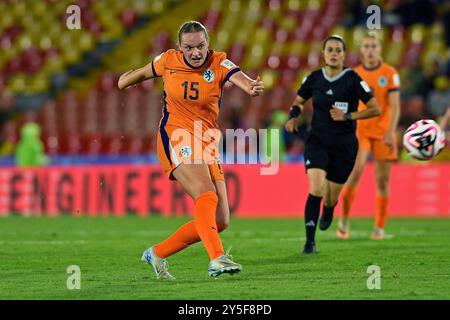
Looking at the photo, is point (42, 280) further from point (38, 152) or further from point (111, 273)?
point (38, 152)

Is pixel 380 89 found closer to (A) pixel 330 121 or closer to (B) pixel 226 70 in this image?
(A) pixel 330 121

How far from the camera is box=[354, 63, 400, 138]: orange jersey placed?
12.8m

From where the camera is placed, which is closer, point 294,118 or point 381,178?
point 294,118

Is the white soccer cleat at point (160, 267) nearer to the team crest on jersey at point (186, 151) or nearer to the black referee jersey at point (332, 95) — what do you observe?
the team crest on jersey at point (186, 151)

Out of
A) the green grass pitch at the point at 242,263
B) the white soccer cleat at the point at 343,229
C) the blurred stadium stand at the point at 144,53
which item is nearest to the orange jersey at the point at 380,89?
the white soccer cleat at the point at 343,229

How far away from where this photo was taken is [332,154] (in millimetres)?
10930

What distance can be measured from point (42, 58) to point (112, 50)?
6.32 feet

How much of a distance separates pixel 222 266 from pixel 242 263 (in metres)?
2.02

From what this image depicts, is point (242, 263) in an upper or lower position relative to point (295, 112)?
lower

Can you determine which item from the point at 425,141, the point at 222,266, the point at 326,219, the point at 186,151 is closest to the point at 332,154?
the point at 326,219

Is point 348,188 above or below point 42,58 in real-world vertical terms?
below

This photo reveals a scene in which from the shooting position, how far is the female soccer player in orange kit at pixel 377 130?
12766mm
